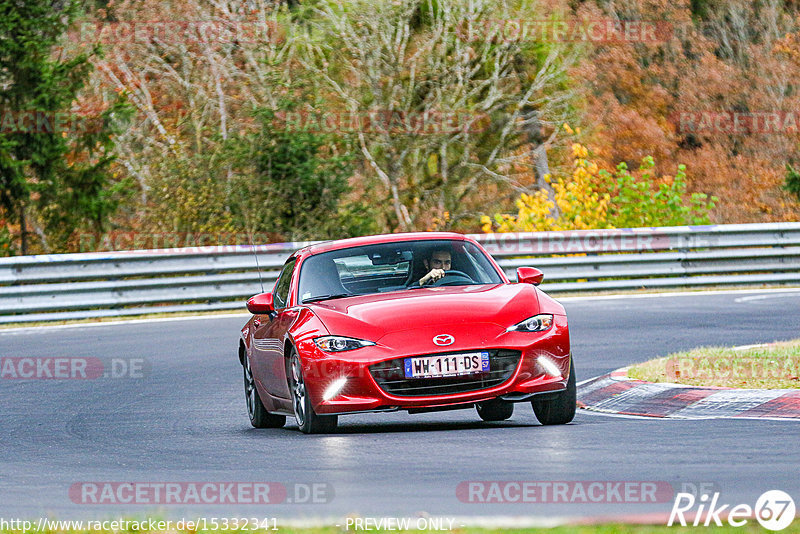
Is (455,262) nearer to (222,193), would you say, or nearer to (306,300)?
(306,300)

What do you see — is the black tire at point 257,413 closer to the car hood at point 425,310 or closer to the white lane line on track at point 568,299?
the car hood at point 425,310

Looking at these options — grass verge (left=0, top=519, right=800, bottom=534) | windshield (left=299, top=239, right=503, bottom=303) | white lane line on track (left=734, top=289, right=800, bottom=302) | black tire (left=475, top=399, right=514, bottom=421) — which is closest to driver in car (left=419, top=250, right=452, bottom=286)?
windshield (left=299, top=239, right=503, bottom=303)

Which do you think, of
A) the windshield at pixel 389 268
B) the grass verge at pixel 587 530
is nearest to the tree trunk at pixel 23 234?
the windshield at pixel 389 268

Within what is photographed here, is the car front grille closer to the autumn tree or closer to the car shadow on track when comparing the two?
the car shadow on track

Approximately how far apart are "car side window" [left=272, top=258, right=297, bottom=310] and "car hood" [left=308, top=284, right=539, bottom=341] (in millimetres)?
925

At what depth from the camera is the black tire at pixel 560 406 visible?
33.3 feet

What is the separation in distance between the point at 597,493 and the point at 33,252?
22.1 meters

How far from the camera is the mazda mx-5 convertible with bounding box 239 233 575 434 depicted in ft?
31.7

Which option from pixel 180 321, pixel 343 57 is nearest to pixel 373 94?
pixel 343 57

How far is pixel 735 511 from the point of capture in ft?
20.7

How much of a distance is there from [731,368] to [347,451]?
412 centimetres

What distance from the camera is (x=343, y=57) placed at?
34.8 metres

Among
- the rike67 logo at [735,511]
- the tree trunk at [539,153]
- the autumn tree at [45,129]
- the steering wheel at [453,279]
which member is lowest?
the tree trunk at [539,153]

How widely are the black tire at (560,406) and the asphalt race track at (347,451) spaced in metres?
0.11
